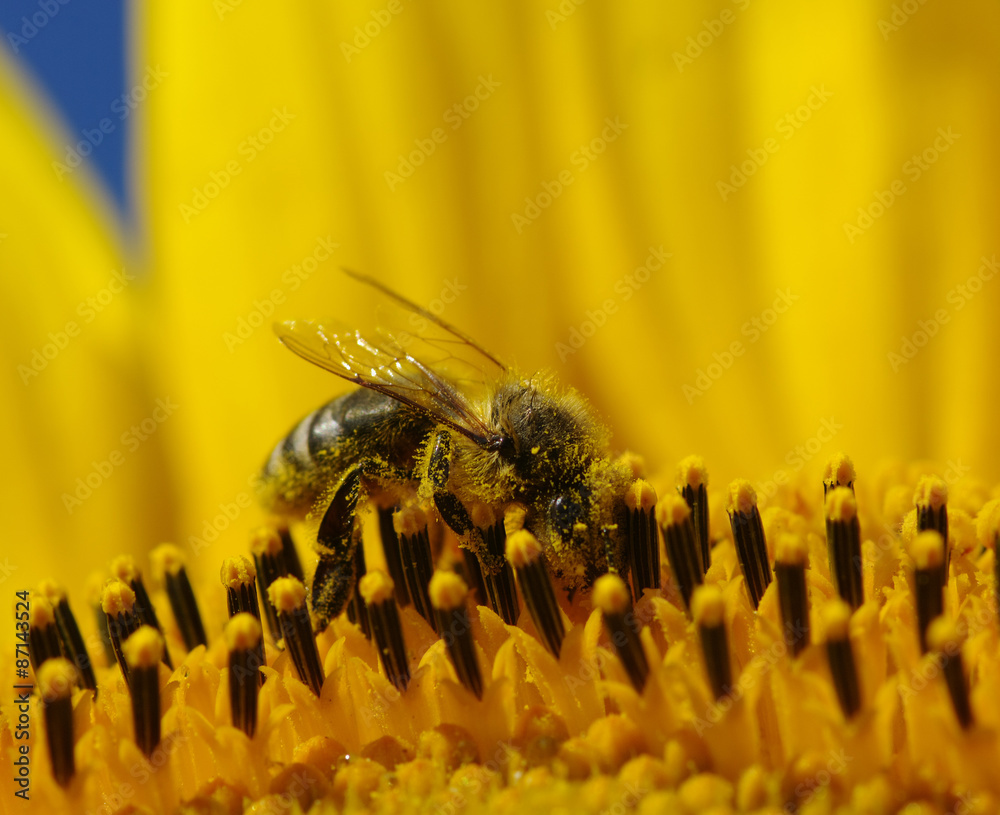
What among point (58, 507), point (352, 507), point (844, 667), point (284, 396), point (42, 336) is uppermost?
point (42, 336)

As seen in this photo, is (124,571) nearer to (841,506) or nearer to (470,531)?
(470,531)

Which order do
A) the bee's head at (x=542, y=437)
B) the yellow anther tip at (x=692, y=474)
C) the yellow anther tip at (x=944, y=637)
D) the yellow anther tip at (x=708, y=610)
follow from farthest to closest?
1. the yellow anther tip at (x=692, y=474)
2. the bee's head at (x=542, y=437)
3. the yellow anther tip at (x=708, y=610)
4. the yellow anther tip at (x=944, y=637)

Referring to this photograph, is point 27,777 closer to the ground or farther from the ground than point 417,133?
closer to the ground

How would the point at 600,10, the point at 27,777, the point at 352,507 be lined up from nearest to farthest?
the point at 27,777, the point at 352,507, the point at 600,10

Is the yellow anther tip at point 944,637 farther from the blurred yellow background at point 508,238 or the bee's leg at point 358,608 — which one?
the blurred yellow background at point 508,238

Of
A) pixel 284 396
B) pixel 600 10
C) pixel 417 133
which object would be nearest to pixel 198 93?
pixel 417 133

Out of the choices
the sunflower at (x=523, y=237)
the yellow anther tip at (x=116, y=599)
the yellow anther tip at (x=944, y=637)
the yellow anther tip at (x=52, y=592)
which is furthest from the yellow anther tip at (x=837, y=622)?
the yellow anther tip at (x=52, y=592)

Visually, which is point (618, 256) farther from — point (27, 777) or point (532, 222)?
point (27, 777)
